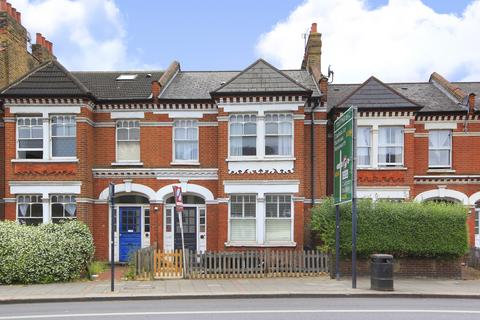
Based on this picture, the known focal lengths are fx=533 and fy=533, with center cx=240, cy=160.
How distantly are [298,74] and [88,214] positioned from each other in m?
11.6

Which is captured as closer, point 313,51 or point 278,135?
point 278,135

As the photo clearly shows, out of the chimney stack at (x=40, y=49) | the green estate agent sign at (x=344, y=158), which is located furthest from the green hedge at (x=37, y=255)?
the chimney stack at (x=40, y=49)

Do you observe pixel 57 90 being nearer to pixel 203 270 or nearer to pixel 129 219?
pixel 129 219

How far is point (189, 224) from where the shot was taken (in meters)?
22.5

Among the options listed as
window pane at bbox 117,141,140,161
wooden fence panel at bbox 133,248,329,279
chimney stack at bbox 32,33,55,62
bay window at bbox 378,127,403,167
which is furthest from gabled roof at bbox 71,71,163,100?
bay window at bbox 378,127,403,167

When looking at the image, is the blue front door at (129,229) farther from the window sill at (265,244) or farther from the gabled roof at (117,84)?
the gabled roof at (117,84)

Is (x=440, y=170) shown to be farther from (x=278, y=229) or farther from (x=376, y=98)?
(x=278, y=229)

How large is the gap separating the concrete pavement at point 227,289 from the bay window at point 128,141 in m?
6.76

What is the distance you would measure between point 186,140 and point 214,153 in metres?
1.31

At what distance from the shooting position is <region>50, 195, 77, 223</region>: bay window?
21328mm

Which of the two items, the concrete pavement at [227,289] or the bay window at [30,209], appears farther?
the bay window at [30,209]

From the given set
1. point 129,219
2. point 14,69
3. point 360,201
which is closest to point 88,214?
point 129,219

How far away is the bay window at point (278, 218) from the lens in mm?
20641

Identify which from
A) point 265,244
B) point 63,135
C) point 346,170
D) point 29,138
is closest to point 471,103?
point 346,170
